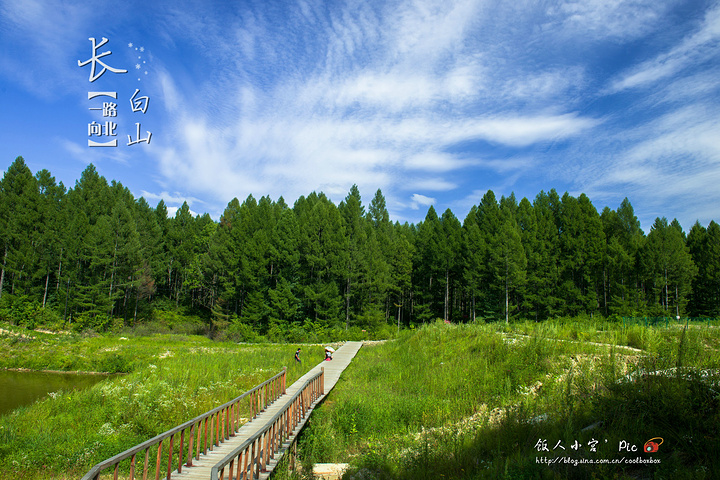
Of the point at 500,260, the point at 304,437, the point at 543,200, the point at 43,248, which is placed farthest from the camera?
the point at 543,200

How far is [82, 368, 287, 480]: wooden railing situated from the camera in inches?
179

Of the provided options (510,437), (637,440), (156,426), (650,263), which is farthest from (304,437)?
(650,263)

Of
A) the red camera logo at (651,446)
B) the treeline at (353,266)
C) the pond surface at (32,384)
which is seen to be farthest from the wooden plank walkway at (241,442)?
the treeline at (353,266)

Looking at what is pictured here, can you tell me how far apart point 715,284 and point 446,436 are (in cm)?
5163

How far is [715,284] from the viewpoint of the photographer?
41250mm

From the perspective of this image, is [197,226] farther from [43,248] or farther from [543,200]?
[543,200]

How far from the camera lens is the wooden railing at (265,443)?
479 centimetres

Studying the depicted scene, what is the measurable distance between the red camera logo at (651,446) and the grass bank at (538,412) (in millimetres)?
72

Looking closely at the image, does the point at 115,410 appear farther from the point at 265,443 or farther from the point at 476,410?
the point at 476,410

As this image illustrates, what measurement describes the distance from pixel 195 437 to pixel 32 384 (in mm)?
15581

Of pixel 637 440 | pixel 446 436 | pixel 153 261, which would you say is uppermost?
pixel 153 261

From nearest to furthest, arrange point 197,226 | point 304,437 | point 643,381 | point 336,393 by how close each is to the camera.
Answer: point 643,381
point 304,437
point 336,393
point 197,226

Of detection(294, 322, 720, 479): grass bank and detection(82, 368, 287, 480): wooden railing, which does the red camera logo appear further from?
detection(82, 368, 287, 480): wooden railing

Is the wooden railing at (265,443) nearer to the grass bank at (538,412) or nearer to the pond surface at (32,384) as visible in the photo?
the grass bank at (538,412)
